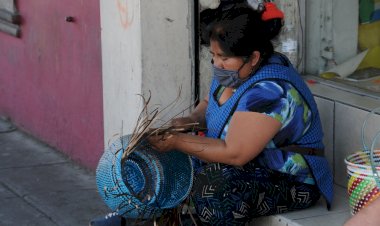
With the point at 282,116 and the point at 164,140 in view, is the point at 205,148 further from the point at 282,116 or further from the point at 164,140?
the point at 282,116

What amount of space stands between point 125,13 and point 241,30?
123 cm

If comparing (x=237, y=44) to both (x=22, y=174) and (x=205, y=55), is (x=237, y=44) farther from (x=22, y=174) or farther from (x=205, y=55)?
(x=22, y=174)

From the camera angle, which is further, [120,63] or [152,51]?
[120,63]

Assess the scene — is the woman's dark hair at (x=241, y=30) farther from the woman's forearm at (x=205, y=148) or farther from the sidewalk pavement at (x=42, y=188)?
the sidewalk pavement at (x=42, y=188)

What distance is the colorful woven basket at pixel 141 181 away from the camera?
149 inches

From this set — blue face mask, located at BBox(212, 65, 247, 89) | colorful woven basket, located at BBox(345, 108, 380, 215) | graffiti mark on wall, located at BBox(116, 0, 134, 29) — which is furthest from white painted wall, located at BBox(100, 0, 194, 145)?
colorful woven basket, located at BBox(345, 108, 380, 215)

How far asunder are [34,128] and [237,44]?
3.31m

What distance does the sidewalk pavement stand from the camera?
17.3 feet

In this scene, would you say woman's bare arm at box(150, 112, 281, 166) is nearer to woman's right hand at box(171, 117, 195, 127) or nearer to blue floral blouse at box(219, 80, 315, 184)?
blue floral blouse at box(219, 80, 315, 184)

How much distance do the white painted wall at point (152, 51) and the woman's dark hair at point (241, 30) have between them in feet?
2.98

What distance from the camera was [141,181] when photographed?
390 centimetres

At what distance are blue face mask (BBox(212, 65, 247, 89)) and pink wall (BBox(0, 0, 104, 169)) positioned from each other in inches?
69.5

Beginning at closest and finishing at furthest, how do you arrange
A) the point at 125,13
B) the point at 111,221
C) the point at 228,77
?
the point at 228,77 → the point at 111,221 → the point at 125,13

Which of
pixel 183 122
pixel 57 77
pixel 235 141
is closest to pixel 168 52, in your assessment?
pixel 183 122
